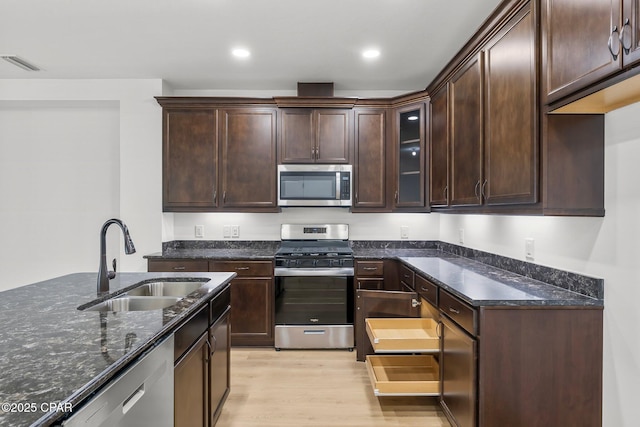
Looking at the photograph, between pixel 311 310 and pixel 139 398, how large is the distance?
228 centimetres

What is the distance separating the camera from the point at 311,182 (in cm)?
360

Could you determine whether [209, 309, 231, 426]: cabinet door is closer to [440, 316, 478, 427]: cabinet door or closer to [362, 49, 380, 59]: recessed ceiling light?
[440, 316, 478, 427]: cabinet door

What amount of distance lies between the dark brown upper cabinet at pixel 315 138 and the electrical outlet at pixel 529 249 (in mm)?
1839

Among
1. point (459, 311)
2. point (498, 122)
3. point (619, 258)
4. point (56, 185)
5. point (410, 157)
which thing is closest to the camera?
point (619, 258)

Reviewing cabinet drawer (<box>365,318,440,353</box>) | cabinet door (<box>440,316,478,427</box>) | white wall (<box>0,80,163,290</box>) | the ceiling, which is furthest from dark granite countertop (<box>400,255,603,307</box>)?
white wall (<box>0,80,163,290</box>)

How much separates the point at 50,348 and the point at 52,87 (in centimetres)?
371

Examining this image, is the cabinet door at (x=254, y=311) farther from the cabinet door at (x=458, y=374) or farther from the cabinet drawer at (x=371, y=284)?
the cabinet door at (x=458, y=374)

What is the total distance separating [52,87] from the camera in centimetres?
371

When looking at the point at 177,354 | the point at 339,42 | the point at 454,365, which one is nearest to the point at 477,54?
the point at 339,42

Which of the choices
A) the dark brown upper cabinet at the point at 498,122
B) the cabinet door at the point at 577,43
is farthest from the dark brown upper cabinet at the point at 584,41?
the dark brown upper cabinet at the point at 498,122

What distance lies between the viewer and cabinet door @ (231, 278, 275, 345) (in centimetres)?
338

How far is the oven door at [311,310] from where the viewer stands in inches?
132

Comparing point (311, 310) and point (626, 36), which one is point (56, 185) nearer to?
point (311, 310)

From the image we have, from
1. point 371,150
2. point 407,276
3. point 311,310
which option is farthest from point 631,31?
point 311,310
